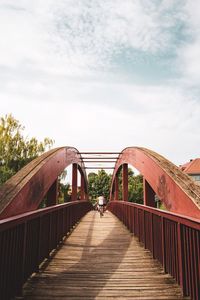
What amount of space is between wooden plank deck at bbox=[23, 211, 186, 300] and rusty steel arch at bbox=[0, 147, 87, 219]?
121 cm

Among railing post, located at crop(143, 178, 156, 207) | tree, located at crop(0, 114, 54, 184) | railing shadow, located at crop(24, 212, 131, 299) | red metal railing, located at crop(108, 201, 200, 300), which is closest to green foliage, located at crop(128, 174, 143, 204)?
tree, located at crop(0, 114, 54, 184)

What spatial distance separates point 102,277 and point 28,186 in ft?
9.10

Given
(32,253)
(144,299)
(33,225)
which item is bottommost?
(144,299)

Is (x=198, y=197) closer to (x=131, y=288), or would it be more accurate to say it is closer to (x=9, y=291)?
(x=131, y=288)

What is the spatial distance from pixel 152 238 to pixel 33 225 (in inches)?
96.9

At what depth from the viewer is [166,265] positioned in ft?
14.9

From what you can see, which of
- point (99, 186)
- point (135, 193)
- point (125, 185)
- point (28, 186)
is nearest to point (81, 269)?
point (28, 186)

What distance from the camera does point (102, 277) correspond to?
4359mm

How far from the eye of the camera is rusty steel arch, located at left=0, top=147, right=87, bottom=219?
17.3 feet

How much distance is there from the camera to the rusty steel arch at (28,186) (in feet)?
17.3

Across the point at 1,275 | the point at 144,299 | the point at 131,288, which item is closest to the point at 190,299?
the point at 144,299

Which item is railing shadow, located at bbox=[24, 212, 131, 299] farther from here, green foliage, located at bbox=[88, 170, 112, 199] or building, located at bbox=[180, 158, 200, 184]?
green foliage, located at bbox=[88, 170, 112, 199]

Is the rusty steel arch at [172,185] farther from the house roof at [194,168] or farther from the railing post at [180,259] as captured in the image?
the house roof at [194,168]

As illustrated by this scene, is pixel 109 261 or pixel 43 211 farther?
pixel 109 261
